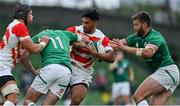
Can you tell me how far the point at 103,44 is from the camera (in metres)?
14.4

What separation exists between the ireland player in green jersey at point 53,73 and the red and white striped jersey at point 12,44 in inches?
19.3

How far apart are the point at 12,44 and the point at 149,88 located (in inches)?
122

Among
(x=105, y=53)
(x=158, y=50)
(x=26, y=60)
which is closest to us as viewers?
(x=26, y=60)

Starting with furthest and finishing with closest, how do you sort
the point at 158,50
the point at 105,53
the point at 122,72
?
the point at 122,72, the point at 158,50, the point at 105,53

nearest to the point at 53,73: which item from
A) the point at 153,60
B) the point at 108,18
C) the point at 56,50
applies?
the point at 56,50

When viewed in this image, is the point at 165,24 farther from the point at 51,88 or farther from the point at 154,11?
the point at 51,88

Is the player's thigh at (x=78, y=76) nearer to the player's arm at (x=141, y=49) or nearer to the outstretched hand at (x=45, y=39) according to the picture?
the player's arm at (x=141, y=49)

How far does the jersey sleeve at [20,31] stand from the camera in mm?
12984

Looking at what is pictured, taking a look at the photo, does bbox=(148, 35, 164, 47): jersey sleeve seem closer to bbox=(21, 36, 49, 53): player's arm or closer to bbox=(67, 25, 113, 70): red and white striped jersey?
bbox=(67, 25, 113, 70): red and white striped jersey

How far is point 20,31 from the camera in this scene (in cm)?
1301

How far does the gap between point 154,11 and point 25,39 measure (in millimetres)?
22322

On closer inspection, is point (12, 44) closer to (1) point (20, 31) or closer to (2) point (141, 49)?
(1) point (20, 31)

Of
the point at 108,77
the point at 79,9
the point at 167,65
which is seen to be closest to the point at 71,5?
the point at 79,9

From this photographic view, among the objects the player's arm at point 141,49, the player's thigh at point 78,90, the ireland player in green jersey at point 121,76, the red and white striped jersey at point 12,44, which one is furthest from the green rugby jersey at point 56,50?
the ireland player in green jersey at point 121,76
